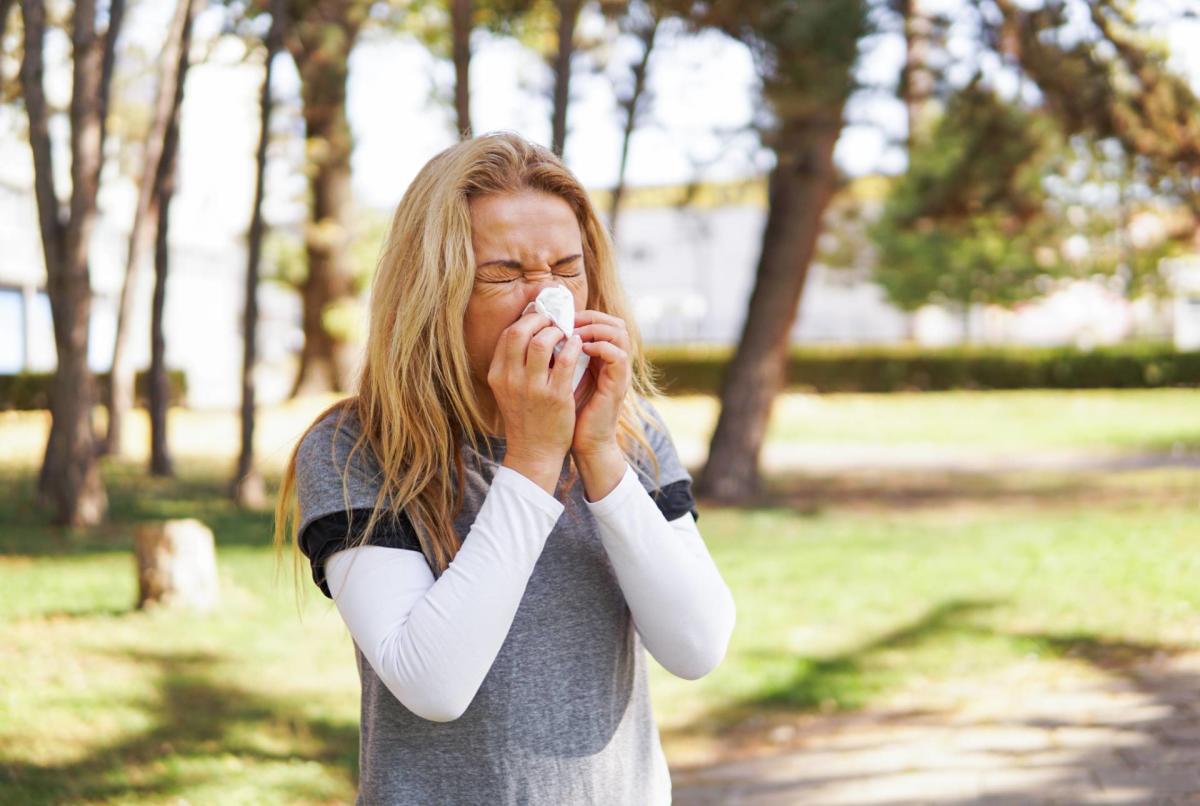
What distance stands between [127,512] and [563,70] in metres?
5.66

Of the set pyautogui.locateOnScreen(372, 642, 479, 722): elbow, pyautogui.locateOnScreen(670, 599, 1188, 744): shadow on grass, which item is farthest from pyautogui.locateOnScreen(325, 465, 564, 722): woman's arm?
pyautogui.locateOnScreen(670, 599, 1188, 744): shadow on grass

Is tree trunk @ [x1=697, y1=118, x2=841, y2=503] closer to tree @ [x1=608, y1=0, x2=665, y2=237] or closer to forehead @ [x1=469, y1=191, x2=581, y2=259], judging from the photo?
tree @ [x1=608, y1=0, x2=665, y2=237]

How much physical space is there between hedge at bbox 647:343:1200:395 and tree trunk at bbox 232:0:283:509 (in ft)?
61.5

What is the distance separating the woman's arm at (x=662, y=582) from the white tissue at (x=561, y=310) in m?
0.14

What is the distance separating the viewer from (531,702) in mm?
1651

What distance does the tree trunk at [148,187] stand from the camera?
35.8 feet

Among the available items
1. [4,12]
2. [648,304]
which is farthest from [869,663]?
[648,304]

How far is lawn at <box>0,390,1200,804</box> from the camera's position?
469cm

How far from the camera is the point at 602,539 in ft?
5.37

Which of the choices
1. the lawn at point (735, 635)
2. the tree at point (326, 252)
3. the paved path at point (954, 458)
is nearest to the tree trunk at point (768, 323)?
the lawn at point (735, 635)

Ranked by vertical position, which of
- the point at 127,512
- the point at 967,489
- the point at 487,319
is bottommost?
the point at 967,489

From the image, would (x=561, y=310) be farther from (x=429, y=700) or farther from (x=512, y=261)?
(x=429, y=700)

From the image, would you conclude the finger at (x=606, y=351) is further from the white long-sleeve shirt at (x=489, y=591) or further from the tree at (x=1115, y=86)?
the tree at (x=1115, y=86)

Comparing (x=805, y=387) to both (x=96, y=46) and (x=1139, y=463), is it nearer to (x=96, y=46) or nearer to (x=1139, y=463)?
(x=1139, y=463)
